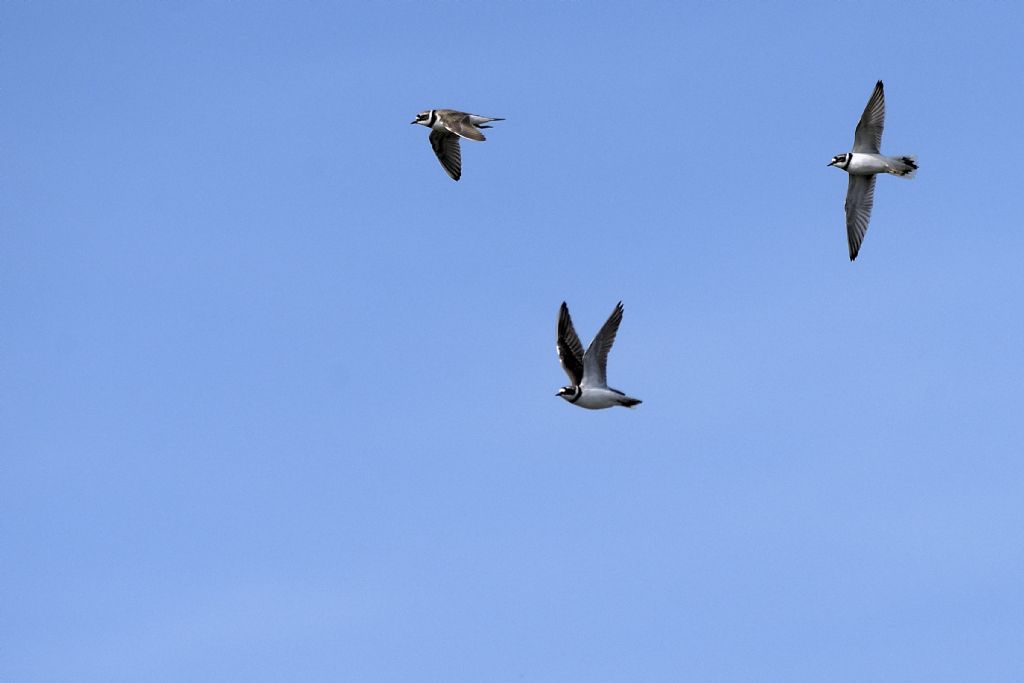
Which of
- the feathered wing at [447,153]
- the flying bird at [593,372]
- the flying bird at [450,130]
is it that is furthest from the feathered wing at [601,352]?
the feathered wing at [447,153]

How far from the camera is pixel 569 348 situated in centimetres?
4641

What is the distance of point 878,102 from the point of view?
170ft

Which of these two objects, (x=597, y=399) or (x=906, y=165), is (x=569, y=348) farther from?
(x=906, y=165)

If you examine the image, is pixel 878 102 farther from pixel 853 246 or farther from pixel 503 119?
pixel 503 119

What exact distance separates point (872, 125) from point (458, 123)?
12.7 metres

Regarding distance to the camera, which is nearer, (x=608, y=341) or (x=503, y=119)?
(x=608, y=341)

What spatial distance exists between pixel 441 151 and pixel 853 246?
43.8ft

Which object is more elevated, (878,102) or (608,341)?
(878,102)

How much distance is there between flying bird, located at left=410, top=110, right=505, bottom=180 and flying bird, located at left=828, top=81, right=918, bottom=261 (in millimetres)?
11251

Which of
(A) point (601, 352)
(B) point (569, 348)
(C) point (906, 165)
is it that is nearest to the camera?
(A) point (601, 352)

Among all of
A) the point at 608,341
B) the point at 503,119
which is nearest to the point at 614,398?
the point at 608,341

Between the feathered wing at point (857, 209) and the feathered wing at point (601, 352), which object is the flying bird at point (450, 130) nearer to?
the feathered wing at point (601, 352)

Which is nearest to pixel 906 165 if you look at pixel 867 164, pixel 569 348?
pixel 867 164

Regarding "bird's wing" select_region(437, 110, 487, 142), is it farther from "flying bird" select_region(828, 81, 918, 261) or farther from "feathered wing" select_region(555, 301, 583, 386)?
"flying bird" select_region(828, 81, 918, 261)
